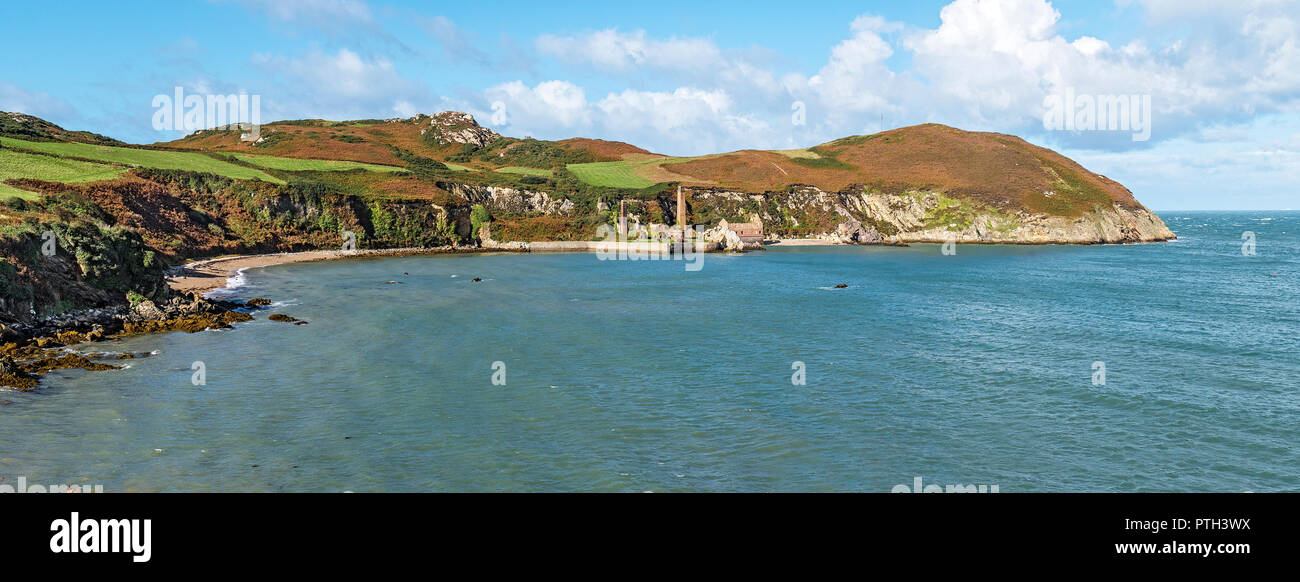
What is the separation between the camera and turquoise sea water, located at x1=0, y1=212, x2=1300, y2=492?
20.6m

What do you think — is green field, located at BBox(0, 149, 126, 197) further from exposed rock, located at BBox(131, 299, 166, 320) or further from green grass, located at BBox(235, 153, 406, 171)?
exposed rock, located at BBox(131, 299, 166, 320)

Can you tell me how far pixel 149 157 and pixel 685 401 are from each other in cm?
12163

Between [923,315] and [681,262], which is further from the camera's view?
[681,262]

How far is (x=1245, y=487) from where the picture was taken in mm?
20141

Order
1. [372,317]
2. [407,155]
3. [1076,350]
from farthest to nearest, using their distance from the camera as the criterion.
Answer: [407,155] < [372,317] < [1076,350]

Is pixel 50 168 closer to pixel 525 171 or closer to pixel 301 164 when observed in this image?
pixel 301 164

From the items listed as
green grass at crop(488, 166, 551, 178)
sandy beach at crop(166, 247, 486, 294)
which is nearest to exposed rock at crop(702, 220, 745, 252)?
sandy beach at crop(166, 247, 486, 294)

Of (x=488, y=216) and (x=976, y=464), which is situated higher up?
(x=488, y=216)

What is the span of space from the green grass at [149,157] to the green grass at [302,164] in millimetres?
9359
